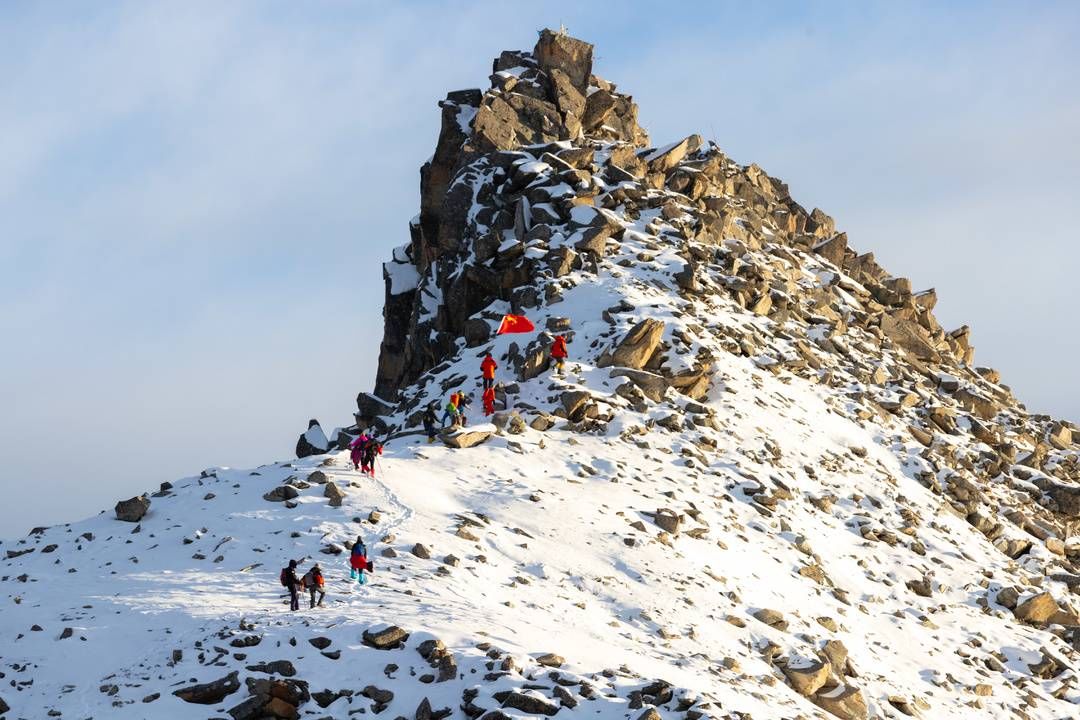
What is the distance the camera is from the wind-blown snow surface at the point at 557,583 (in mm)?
19594

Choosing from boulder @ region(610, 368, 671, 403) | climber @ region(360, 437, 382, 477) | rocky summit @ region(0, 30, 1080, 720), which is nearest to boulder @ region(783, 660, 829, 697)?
rocky summit @ region(0, 30, 1080, 720)

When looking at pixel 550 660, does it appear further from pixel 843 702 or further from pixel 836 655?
pixel 836 655

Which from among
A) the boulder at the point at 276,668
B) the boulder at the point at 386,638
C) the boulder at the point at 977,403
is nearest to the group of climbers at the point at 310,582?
the boulder at the point at 386,638

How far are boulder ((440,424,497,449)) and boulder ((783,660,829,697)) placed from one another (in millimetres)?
12306

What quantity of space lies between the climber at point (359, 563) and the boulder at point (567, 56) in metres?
44.6

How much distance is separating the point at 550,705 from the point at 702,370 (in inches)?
887

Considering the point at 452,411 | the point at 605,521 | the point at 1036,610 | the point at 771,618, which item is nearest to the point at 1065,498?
Result: the point at 1036,610

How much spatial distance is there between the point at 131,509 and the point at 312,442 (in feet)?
82.6

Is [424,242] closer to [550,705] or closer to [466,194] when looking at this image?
[466,194]

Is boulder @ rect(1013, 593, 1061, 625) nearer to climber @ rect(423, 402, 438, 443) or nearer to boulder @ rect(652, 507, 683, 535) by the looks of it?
boulder @ rect(652, 507, 683, 535)

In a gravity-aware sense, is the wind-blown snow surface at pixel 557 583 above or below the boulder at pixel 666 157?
Result: below

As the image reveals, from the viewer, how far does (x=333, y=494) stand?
27.5 meters

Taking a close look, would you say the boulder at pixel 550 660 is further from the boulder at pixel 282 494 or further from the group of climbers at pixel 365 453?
the group of climbers at pixel 365 453

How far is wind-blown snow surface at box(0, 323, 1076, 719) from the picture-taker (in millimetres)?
19594
